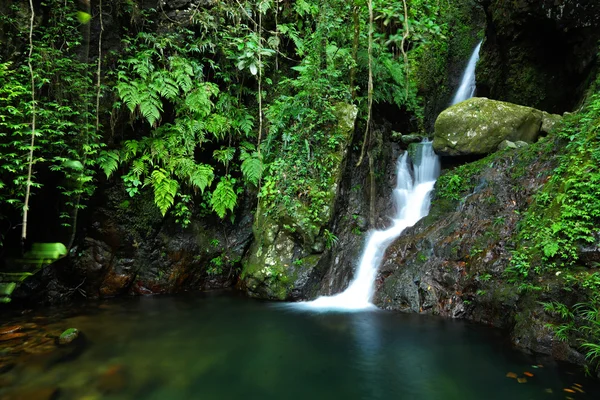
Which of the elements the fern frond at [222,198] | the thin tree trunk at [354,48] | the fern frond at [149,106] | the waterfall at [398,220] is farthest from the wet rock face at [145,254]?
the thin tree trunk at [354,48]

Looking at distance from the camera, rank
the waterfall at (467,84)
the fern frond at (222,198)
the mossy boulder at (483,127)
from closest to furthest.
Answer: the fern frond at (222,198)
the mossy boulder at (483,127)
the waterfall at (467,84)

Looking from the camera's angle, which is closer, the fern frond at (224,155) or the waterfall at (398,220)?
the waterfall at (398,220)

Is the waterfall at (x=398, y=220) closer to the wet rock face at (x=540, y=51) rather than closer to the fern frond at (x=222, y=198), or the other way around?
the fern frond at (x=222, y=198)

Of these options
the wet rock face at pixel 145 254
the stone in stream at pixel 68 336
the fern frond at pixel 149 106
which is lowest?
the stone in stream at pixel 68 336

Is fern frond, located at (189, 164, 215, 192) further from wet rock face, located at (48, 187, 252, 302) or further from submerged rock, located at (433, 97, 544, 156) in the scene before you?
submerged rock, located at (433, 97, 544, 156)

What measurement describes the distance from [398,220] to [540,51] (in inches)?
220

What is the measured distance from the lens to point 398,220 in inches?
292

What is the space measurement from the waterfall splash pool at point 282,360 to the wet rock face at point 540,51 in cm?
646

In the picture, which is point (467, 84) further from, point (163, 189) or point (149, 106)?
point (163, 189)

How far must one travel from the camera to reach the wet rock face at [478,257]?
14.4ft

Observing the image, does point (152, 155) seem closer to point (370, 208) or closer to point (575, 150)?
point (370, 208)

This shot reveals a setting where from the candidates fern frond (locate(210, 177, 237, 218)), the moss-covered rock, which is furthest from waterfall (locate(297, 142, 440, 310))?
fern frond (locate(210, 177, 237, 218))

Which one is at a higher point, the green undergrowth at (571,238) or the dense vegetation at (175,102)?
the dense vegetation at (175,102)

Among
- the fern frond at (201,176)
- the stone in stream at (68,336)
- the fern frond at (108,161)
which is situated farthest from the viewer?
the fern frond at (201,176)
